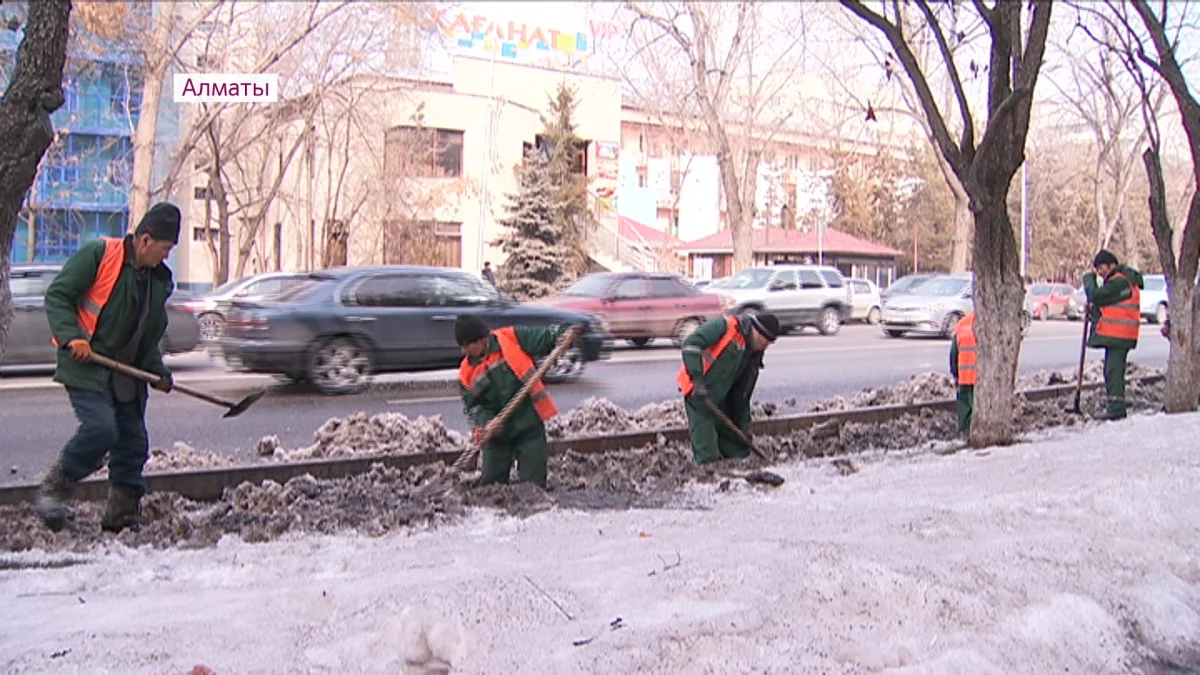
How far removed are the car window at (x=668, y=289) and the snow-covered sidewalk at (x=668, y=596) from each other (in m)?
14.7

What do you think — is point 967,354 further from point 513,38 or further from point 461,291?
point 513,38

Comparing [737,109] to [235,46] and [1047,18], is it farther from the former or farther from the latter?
[1047,18]

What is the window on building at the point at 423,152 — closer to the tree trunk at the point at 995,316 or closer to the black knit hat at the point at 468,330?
the tree trunk at the point at 995,316

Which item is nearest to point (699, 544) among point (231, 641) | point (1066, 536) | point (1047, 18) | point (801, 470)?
point (1066, 536)

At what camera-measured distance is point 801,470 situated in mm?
8086

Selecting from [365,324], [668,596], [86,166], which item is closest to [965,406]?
[668,596]

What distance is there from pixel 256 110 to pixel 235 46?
11.1ft

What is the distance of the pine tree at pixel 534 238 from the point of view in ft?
133

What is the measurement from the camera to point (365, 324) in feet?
43.9

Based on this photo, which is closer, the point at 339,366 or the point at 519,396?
the point at 519,396

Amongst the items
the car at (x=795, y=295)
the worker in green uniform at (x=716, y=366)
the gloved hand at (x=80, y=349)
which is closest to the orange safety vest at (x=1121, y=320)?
the worker in green uniform at (x=716, y=366)

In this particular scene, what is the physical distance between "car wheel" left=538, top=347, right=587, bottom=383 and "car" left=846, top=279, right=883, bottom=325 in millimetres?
20188

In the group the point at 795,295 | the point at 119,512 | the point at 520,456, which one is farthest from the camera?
A: the point at 795,295

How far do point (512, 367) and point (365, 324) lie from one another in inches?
274
